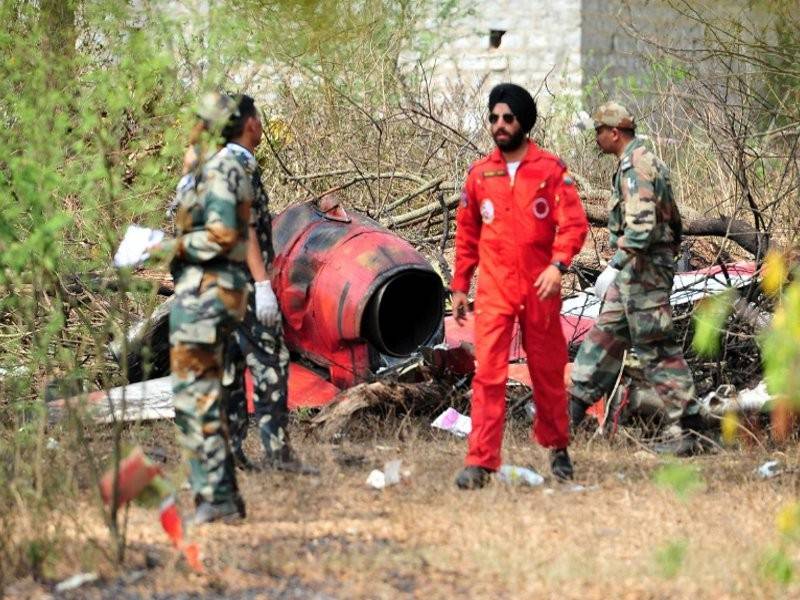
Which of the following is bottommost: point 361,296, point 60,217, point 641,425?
point 641,425

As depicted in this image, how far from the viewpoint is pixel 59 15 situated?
280 inches

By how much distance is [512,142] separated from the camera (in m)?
5.96

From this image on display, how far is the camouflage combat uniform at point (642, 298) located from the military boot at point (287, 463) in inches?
68.2

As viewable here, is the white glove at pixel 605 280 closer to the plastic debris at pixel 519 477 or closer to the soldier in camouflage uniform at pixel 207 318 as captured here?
the plastic debris at pixel 519 477

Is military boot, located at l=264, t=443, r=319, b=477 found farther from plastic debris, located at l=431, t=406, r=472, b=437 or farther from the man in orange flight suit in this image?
plastic debris, located at l=431, t=406, r=472, b=437

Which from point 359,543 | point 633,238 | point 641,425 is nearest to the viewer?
point 359,543

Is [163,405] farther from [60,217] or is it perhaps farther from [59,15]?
[60,217]

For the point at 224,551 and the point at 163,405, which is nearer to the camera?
the point at 224,551

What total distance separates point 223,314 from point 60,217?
0.76 m

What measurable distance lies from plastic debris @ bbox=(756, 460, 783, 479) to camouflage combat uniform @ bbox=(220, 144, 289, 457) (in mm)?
2246

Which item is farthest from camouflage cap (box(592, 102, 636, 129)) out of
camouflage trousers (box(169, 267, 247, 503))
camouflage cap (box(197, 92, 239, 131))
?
camouflage trousers (box(169, 267, 247, 503))

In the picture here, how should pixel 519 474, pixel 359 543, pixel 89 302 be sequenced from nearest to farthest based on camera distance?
pixel 359 543 → pixel 519 474 → pixel 89 302

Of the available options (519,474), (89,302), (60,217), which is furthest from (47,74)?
(89,302)

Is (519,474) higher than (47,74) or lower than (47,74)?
lower
